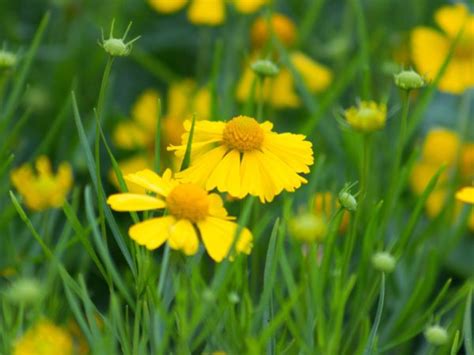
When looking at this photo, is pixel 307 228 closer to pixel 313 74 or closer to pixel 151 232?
pixel 151 232

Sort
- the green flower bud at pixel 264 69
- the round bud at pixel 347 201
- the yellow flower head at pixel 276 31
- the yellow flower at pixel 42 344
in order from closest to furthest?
1. the yellow flower at pixel 42 344
2. the round bud at pixel 347 201
3. the green flower bud at pixel 264 69
4. the yellow flower head at pixel 276 31

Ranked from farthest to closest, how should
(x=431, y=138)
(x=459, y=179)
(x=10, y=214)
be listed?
(x=431, y=138)
(x=459, y=179)
(x=10, y=214)

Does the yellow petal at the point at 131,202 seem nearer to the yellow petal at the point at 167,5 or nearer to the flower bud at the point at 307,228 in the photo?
the flower bud at the point at 307,228

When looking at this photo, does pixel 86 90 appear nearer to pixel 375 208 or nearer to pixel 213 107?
pixel 213 107

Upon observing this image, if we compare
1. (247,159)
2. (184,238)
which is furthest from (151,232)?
(247,159)

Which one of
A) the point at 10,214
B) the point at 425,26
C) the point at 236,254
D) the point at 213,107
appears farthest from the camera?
the point at 425,26

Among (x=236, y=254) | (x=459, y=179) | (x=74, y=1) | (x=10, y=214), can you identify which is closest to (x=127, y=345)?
(x=236, y=254)

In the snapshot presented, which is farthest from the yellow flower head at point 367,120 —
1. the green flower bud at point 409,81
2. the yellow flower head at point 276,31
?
the yellow flower head at point 276,31
